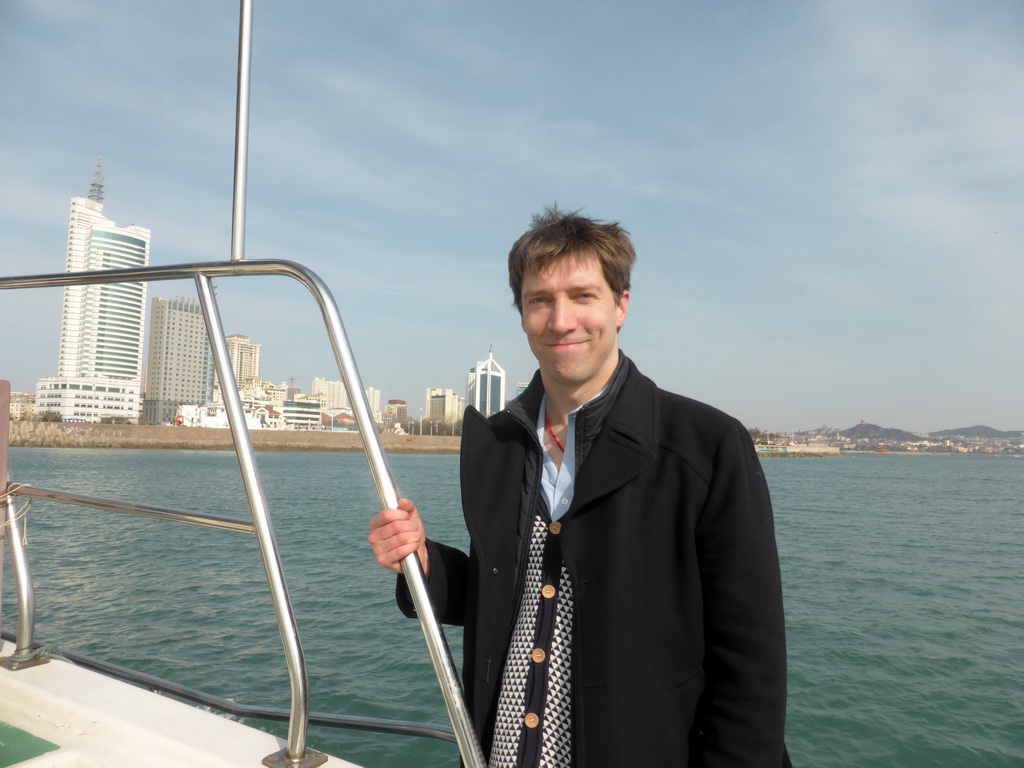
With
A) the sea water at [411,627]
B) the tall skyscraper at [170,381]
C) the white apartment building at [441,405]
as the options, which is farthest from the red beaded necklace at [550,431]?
the white apartment building at [441,405]

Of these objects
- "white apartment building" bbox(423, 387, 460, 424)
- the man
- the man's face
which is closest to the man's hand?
the man

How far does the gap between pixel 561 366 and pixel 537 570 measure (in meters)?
0.39

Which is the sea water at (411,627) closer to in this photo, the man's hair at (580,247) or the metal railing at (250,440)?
the metal railing at (250,440)

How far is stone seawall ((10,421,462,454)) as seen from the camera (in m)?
59.7

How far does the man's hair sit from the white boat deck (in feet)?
3.84

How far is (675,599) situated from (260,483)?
806 mm

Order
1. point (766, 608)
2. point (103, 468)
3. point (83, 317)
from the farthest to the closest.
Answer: point (103, 468), point (83, 317), point (766, 608)

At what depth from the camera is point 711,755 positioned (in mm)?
1163

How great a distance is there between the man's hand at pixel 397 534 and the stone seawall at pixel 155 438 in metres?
54.7

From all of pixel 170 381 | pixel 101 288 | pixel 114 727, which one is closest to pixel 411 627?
pixel 101 288

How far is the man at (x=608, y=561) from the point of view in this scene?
1.15 meters

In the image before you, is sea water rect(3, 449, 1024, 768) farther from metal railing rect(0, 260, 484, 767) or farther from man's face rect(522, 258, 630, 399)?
man's face rect(522, 258, 630, 399)

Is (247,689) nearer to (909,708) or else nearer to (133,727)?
(133,727)

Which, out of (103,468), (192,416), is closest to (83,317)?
(103,468)
